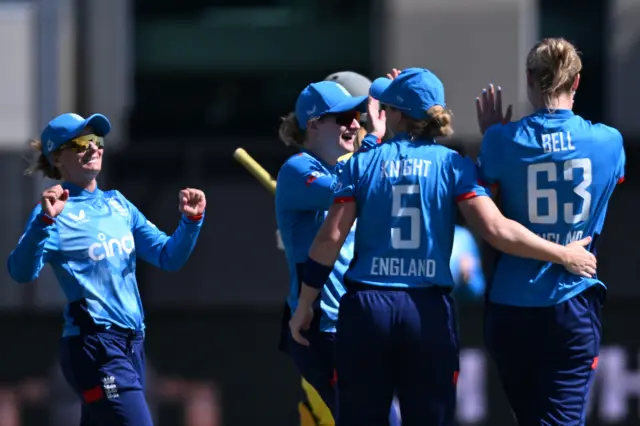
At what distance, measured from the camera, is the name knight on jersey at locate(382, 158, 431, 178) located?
15.8ft

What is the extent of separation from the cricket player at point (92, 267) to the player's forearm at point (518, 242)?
1514mm

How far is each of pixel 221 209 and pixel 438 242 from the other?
359 inches

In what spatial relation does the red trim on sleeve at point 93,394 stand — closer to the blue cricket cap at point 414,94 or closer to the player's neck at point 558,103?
the blue cricket cap at point 414,94

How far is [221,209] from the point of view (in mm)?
13852

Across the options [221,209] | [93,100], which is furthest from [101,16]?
[221,209]

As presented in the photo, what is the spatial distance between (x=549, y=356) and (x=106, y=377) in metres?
1.78

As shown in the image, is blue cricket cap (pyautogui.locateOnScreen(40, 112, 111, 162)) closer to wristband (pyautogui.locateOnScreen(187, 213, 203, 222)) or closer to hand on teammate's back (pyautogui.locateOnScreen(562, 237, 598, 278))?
Result: wristband (pyautogui.locateOnScreen(187, 213, 203, 222))

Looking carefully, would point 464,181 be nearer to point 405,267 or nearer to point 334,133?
point 405,267

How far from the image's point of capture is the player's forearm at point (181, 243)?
584 centimetres

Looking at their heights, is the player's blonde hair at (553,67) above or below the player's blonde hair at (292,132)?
above

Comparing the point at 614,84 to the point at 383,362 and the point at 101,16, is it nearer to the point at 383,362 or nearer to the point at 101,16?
the point at 101,16

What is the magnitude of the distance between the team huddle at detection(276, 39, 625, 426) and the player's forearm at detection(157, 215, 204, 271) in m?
0.82

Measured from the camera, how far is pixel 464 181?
4.84 metres

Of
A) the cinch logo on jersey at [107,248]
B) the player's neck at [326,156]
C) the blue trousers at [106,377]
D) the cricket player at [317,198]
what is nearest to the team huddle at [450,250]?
the cricket player at [317,198]
